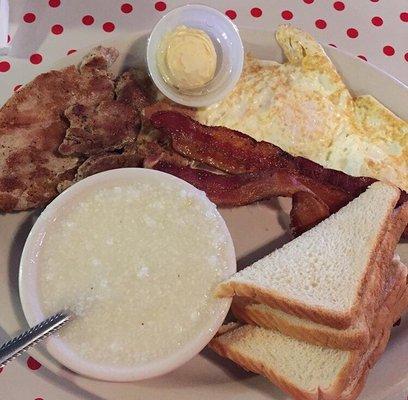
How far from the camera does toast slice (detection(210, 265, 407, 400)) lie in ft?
6.42

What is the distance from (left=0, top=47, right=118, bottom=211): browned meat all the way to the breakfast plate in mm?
90

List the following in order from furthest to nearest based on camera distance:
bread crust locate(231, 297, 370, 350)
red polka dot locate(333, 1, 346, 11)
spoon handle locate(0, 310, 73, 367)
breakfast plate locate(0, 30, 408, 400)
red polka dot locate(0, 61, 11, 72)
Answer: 1. red polka dot locate(333, 1, 346, 11)
2. red polka dot locate(0, 61, 11, 72)
3. breakfast plate locate(0, 30, 408, 400)
4. bread crust locate(231, 297, 370, 350)
5. spoon handle locate(0, 310, 73, 367)

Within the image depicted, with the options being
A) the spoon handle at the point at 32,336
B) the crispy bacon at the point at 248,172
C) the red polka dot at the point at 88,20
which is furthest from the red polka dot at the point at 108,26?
the spoon handle at the point at 32,336

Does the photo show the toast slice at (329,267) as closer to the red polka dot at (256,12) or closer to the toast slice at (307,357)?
the toast slice at (307,357)

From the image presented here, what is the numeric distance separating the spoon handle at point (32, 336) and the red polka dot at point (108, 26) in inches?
52.8

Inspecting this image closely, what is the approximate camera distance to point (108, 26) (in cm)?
267

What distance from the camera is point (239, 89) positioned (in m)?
2.40

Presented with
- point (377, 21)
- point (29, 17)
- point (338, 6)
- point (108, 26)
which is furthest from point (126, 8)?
point (377, 21)

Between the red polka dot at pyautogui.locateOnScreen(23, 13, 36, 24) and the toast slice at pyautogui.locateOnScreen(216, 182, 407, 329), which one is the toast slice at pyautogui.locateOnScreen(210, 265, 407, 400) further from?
the red polka dot at pyautogui.locateOnScreen(23, 13, 36, 24)

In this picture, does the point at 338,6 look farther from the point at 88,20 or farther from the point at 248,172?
the point at 88,20

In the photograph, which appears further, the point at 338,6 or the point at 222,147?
the point at 338,6

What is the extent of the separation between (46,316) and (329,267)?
3.18ft

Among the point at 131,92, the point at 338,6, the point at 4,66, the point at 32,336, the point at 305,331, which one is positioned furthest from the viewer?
the point at 338,6

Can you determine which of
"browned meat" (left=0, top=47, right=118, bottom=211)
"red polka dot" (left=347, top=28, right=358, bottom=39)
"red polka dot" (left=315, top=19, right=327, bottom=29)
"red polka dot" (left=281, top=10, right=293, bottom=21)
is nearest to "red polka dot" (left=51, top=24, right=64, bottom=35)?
"browned meat" (left=0, top=47, right=118, bottom=211)
